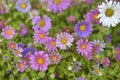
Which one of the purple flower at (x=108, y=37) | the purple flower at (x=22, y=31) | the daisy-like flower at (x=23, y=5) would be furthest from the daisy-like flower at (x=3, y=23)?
the purple flower at (x=108, y=37)

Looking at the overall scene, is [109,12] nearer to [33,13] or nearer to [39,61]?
[39,61]

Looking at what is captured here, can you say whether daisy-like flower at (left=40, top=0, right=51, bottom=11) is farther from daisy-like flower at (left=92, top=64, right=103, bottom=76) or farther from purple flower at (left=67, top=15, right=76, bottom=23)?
daisy-like flower at (left=92, top=64, right=103, bottom=76)

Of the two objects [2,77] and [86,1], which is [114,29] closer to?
[86,1]

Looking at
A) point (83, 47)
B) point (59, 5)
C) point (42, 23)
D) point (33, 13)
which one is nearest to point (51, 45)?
point (83, 47)

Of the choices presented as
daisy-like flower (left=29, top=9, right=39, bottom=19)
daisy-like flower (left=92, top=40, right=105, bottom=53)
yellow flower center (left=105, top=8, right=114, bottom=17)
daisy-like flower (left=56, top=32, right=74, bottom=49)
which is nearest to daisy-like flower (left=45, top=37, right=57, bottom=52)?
daisy-like flower (left=56, top=32, right=74, bottom=49)

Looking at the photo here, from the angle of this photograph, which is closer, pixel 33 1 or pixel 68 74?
pixel 68 74

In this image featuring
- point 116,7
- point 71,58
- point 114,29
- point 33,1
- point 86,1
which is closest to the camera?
point 116,7

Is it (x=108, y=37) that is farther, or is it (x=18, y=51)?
(x=108, y=37)

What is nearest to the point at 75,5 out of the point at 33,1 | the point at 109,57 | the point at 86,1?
the point at 86,1
